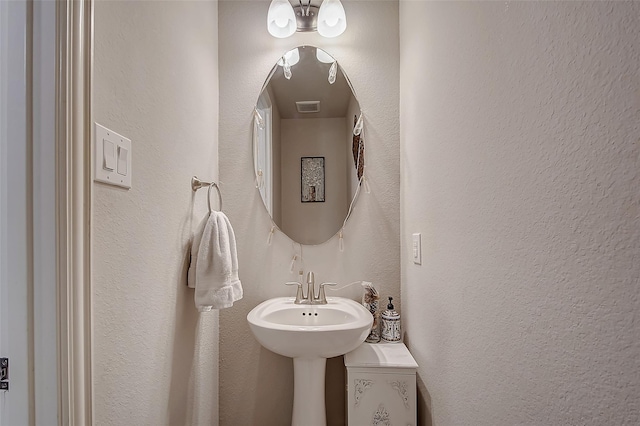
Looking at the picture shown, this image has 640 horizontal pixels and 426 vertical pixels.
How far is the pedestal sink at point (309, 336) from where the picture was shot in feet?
3.80

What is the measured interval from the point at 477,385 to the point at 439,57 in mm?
1002

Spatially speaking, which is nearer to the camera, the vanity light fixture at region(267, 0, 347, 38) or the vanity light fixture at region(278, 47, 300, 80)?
the vanity light fixture at region(267, 0, 347, 38)

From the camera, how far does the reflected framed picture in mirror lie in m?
1.65

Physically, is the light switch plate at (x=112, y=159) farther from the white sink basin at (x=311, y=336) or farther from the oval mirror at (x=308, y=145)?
the oval mirror at (x=308, y=145)

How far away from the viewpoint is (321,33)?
1.57 m

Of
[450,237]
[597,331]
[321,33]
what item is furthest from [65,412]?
[321,33]

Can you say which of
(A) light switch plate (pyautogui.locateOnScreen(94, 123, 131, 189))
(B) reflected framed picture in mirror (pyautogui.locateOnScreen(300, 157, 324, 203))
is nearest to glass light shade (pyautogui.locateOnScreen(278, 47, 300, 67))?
(B) reflected framed picture in mirror (pyautogui.locateOnScreen(300, 157, 324, 203))

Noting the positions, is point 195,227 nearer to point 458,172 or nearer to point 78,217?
point 78,217

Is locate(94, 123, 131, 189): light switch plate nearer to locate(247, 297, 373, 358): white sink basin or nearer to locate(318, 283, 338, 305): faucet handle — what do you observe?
locate(247, 297, 373, 358): white sink basin

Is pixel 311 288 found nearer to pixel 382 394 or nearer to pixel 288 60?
pixel 382 394

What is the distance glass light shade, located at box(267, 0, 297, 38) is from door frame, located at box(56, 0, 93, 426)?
3.53ft

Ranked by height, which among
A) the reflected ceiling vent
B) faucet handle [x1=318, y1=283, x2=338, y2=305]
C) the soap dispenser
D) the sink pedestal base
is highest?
the reflected ceiling vent

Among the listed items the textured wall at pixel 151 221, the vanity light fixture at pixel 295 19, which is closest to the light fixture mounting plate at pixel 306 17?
the vanity light fixture at pixel 295 19

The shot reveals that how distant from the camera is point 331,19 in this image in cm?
154
